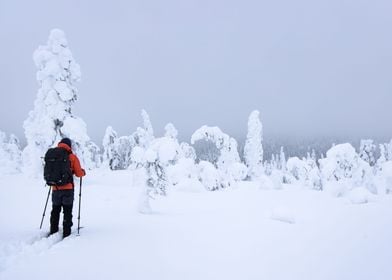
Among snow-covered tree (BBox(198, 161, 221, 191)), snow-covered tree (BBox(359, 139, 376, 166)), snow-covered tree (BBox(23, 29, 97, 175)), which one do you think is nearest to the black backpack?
snow-covered tree (BBox(23, 29, 97, 175))

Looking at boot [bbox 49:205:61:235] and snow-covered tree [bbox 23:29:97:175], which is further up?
snow-covered tree [bbox 23:29:97:175]

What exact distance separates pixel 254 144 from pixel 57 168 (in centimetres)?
4724

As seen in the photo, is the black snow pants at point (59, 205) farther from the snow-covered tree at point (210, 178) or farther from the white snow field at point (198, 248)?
the snow-covered tree at point (210, 178)

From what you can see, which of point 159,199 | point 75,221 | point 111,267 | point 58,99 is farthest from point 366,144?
point 111,267

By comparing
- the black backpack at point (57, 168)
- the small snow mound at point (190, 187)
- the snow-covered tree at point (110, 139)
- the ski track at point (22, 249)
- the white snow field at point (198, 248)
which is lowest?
the white snow field at point (198, 248)

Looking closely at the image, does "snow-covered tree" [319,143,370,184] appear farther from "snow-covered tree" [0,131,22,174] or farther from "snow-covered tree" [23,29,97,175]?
"snow-covered tree" [0,131,22,174]

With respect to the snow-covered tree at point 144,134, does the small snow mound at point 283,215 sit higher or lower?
lower

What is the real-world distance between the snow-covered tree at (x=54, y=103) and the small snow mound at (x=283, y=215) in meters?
17.1

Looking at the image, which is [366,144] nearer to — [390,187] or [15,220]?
[390,187]

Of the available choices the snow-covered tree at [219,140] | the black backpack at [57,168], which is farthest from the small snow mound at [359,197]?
the black backpack at [57,168]

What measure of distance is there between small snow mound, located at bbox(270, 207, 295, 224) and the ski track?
7228mm

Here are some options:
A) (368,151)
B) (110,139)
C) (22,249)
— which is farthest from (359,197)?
(110,139)

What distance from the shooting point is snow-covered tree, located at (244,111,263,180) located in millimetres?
53625

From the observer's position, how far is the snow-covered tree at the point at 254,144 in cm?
5362
